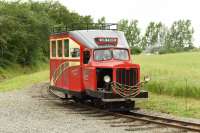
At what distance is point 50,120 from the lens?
17.6 meters

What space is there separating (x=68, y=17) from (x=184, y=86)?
84.8 meters

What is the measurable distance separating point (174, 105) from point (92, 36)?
4272mm

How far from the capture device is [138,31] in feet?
440

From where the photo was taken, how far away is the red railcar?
62.5 feet

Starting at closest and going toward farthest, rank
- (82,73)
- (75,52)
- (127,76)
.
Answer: (127,76)
(82,73)
(75,52)

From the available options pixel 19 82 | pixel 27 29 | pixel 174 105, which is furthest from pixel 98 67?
pixel 27 29

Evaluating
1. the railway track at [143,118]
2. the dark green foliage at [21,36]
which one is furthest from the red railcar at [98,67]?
the dark green foliage at [21,36]

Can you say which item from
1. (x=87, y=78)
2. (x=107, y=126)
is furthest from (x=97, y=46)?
(x=107, y=126)

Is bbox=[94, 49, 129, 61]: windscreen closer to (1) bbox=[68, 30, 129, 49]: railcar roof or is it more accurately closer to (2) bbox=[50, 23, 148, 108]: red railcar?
(2) bbox=[50, 23, 148, 108]: red railcar

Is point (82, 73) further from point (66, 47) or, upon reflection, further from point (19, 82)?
point (19, 82)

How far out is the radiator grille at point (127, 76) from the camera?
19094mm

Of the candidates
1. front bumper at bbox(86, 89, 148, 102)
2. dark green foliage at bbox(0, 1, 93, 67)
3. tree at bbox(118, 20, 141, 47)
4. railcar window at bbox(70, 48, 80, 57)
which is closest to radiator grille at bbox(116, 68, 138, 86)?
front bumper at bbox(86, 89, 148, 102)

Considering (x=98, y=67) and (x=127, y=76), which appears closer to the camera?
(x=127, y=76)

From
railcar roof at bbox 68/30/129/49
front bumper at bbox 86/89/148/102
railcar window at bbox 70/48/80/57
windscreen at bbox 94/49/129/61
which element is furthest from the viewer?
railcar window at bbox 70/48/80/57
